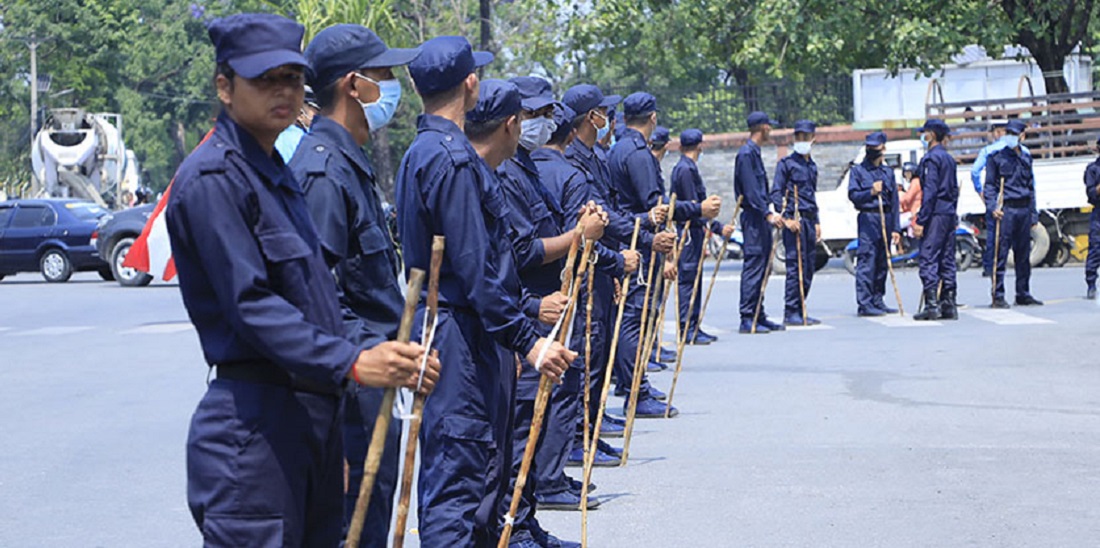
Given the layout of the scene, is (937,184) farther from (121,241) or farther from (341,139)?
(121,241)

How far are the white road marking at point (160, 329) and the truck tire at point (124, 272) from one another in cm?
894

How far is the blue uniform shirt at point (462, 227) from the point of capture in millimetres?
5637

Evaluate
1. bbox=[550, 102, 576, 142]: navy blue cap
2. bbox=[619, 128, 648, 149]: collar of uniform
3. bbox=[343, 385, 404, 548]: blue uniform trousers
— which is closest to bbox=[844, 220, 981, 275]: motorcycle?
bbox=[619, 128, 648, 149]: collar of uniform

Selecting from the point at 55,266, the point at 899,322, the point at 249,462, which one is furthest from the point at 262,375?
the point at 55,266

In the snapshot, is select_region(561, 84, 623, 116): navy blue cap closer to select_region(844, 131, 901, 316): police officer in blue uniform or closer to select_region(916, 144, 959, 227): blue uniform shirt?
select_region(916, 144, 959, 227): blue uniform shirt

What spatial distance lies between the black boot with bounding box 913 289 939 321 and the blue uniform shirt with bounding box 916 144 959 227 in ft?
2.45

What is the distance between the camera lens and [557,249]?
289 inches

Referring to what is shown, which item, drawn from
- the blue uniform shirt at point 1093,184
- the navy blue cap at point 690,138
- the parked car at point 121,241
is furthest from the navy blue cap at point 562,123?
the parked car at point 121,241

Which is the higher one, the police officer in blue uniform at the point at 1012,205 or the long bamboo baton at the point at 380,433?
the long bamboo baton at the point at 380,433

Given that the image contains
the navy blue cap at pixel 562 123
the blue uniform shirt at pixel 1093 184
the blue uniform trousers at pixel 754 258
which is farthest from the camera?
the blue uniform shirt at pixel 1093 184

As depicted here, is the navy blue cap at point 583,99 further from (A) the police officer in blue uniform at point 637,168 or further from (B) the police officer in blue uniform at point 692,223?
(B) the police officer in blue uniform at point 692,223

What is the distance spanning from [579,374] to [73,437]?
13.7ft

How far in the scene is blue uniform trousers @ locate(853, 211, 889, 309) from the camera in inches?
740

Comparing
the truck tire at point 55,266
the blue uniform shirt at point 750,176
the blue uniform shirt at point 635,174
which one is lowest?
the truck tire at point 55,266
